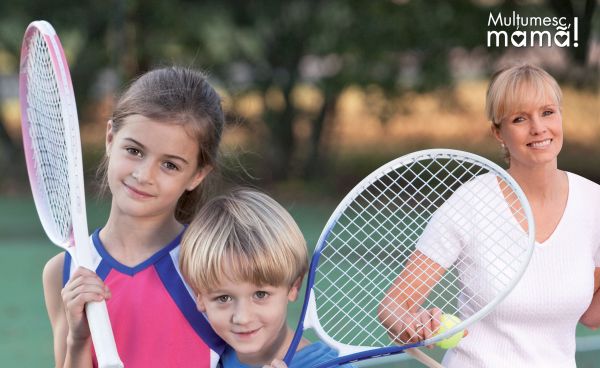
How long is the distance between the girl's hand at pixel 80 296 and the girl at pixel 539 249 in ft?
1.73

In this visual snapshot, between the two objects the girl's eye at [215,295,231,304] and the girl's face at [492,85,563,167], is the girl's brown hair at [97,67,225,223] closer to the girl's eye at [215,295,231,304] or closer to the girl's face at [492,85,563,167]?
the girl's eye at [215,295,231,304]

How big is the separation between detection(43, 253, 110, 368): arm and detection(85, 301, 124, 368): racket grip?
0.6 inches

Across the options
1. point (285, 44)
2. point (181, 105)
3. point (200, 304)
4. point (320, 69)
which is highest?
point (285, 44)

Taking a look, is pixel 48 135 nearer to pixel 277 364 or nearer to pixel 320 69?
pixel 277 364

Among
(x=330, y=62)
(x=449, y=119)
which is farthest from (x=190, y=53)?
(x=449, y=119)

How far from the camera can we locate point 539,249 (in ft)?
6.63

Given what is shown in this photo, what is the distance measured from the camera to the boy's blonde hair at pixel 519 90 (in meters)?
2.03

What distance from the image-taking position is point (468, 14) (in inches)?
356

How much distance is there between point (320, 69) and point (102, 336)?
7958 millimetres

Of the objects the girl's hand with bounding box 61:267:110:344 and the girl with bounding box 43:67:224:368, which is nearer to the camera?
the girl's hand with bounding box 61:267:110:344

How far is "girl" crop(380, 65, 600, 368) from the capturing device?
1.98 m

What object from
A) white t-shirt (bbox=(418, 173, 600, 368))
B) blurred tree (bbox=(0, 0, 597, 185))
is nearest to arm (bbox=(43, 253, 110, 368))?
white t-shirt (bbox=(418, 173, 600, 368))

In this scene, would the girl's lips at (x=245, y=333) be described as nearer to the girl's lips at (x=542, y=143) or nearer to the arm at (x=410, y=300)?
the arm at (x=410, y=300)

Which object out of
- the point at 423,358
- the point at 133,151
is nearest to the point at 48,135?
the point at 133,151
